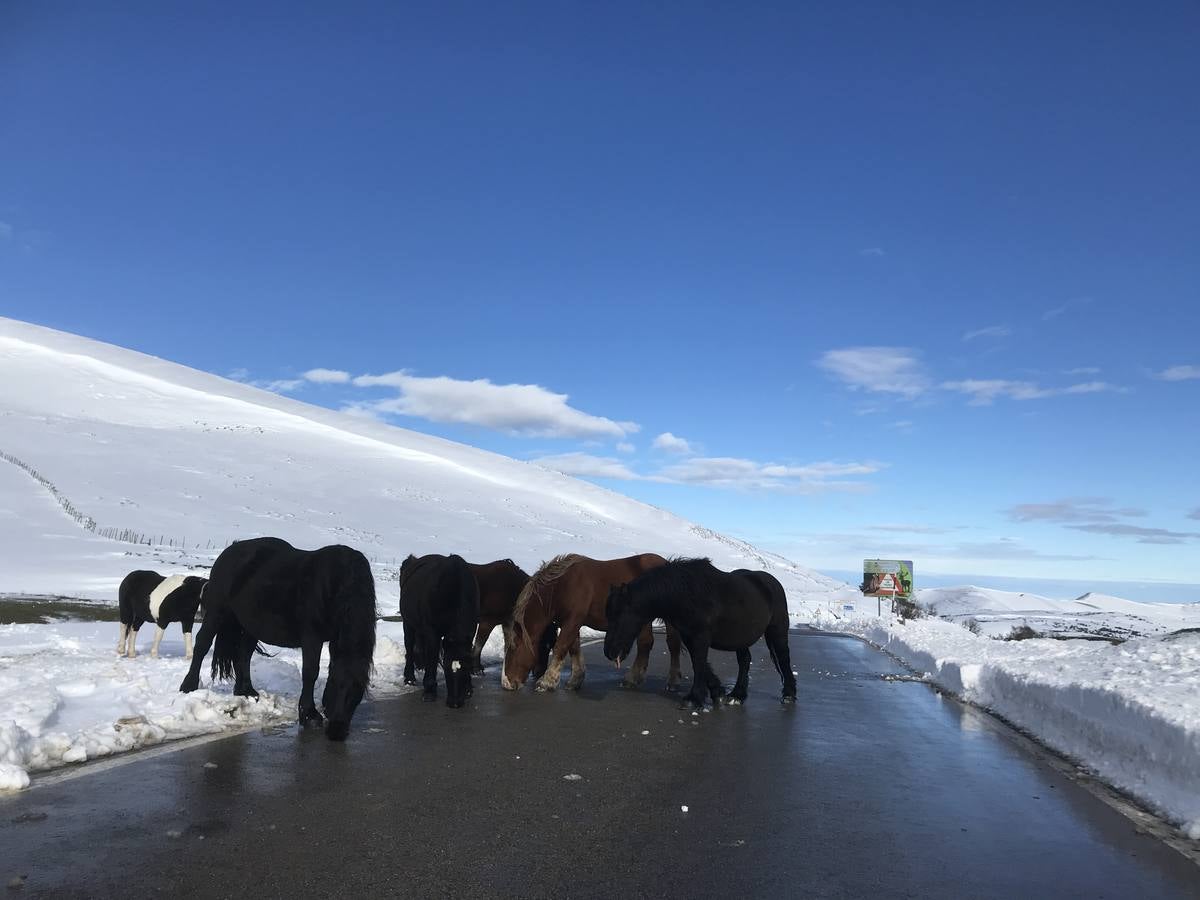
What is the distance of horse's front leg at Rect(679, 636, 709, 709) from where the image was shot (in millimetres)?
11133

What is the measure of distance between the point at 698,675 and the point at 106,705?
6856 mm

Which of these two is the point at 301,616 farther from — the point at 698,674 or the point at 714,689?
the point at 714,689

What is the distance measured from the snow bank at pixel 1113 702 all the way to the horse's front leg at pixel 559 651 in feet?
19.6

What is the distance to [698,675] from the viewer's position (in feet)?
37.1

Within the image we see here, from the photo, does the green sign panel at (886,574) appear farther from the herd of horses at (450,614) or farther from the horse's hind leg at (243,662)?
the horse's hind leg at (243,662)

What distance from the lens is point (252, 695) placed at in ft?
31.2

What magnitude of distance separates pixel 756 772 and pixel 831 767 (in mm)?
809

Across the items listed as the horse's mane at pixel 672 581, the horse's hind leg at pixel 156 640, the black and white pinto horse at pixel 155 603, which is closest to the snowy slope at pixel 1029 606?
the horse's mane at pixel 672 581

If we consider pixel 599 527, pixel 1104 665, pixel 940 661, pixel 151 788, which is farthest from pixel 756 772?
pixel 599 527

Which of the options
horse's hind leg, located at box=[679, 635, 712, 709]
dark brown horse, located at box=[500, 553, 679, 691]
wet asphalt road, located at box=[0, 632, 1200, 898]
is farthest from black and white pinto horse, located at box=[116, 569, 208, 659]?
horse's hind leg, located at box=[679, 635, 712, 709]

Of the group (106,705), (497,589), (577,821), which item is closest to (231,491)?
(497,589)

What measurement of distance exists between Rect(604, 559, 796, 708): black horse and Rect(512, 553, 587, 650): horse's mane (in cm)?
110

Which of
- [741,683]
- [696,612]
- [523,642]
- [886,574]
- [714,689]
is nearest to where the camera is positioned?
[714,689]

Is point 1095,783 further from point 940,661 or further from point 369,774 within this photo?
point 940,661
